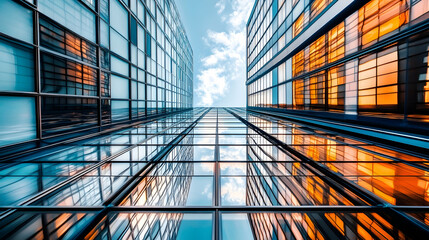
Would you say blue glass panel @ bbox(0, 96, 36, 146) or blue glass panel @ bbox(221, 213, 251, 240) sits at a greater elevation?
blue glass panel @ bbox(0, 96, 36, 146)

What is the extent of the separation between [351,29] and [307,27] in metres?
4.92

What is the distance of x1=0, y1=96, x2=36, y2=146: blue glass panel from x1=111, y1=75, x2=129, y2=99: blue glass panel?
5557mm

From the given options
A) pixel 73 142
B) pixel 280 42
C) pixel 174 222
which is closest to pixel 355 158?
pixel 174 222

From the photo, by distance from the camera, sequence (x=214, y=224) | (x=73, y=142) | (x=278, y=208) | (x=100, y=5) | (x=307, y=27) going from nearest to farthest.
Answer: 1. (x=214, y=224)
2. (x=278, y=208)
3. (x=73, y=142)
4. (x=100, y=5)
5. (x=307, y=27)

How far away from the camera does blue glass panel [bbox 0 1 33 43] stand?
5516 millimetres

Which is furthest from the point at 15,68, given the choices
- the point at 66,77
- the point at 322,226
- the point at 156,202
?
the point at 322,226

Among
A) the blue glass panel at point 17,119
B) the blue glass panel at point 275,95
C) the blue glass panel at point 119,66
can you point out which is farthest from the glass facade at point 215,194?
the blue glass panel at point 275,95

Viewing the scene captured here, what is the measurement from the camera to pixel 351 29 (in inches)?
456

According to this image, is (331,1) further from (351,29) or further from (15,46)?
(15,46)

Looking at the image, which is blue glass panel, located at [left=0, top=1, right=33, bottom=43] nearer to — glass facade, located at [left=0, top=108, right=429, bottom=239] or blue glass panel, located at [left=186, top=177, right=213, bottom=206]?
glass facade, located at [left=0, top=108, right=429, bottom=239]

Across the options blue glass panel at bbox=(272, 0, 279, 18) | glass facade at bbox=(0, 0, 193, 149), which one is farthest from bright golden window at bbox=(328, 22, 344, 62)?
glass facade at bbox=(0, 0, 193, 149)

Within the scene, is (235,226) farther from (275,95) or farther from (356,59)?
(275,95)

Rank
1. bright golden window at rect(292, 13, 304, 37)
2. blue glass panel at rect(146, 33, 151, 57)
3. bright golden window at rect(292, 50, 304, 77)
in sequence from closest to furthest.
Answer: bright golden window at rect(292, 13, 304, 37), blue glass panel at rect(146, 33, 151, 57), bright golden window at rect(292, 50, 304, 77)

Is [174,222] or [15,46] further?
[15,46]
